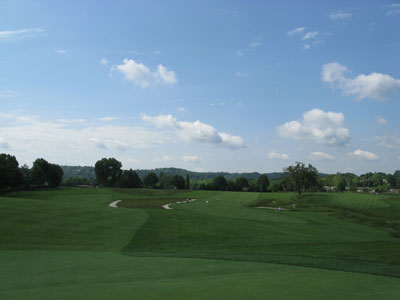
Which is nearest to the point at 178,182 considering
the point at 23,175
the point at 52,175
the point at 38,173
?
the point at 52,175

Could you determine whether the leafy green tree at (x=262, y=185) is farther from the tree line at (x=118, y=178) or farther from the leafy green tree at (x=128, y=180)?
the leafy green tree at (x=128, y=180)

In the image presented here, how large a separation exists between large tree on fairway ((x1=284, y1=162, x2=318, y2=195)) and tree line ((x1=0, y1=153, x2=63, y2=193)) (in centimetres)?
8639

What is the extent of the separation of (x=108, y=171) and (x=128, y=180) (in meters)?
12.2

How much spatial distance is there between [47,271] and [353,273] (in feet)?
55.1

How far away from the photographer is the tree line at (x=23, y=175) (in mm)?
87562

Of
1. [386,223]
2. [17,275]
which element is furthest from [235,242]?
[386,223]

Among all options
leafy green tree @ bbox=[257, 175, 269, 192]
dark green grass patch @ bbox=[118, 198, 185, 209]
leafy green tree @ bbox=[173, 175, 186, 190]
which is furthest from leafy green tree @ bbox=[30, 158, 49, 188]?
leafy green tree @ bbox=[257, 175, 269, 192]

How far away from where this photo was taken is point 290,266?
1842 centimetres

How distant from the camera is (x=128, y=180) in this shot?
155m

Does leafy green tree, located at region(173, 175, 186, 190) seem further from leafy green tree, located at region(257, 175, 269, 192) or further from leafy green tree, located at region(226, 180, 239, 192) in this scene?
leafy green tree, located at region(257, 175, 269, 192)

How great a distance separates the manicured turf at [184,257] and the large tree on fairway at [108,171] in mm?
106041

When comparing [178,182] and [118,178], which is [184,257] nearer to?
[118,178]

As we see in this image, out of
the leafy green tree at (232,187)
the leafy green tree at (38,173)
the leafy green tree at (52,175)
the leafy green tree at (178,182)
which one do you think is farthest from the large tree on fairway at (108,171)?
the leafy green tree at (232,187)

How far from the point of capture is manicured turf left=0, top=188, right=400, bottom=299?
1204 cm
